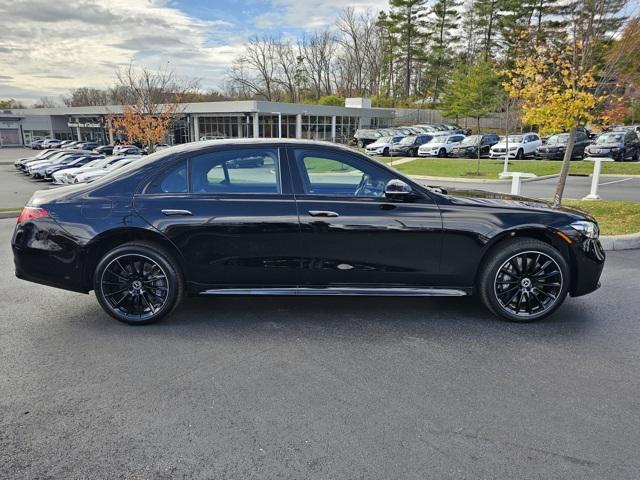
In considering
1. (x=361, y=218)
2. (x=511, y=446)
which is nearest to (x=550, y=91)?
(x=361, y=218)

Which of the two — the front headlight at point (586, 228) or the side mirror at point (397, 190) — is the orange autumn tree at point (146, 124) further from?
the front headlight at point (586, 228)

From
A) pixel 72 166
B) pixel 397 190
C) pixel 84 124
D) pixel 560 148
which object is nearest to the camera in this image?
pixel 397 190

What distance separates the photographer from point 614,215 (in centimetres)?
895

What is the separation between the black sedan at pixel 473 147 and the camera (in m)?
28.4

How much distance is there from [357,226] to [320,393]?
156cm

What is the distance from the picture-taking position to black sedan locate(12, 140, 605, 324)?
4074 millimetres

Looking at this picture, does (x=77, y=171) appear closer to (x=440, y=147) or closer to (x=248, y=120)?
(x=440, y=147)

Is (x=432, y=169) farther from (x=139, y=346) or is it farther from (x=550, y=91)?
(x=139, y=346)

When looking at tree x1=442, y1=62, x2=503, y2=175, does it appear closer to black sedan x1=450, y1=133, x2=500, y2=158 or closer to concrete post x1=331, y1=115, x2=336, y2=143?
black sedan x1=450, y1=133, x2=500, y2=158

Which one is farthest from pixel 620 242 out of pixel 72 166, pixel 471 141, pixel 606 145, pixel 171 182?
pixel 72 166

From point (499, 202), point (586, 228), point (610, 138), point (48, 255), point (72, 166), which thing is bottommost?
point (72, 166)

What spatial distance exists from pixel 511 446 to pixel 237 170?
308 centimetres

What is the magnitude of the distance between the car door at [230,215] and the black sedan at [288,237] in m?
0.01

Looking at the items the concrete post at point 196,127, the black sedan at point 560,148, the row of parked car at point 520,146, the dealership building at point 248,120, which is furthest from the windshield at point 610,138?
the concrete post at point 196,127
